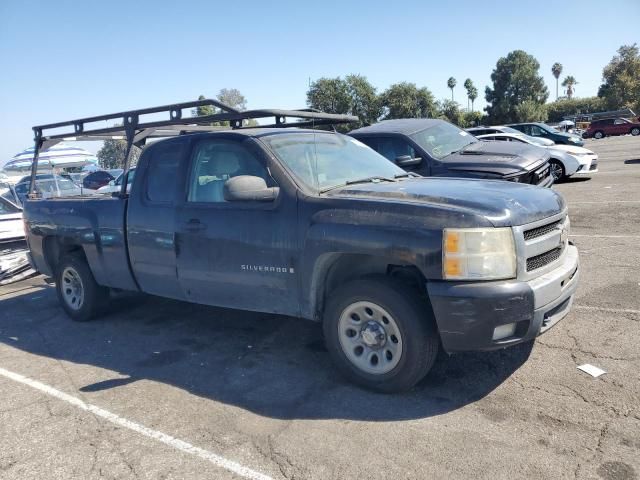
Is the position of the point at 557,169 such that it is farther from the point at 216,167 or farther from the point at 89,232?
the point at 89,232

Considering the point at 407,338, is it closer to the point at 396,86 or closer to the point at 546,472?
the point at 546,472

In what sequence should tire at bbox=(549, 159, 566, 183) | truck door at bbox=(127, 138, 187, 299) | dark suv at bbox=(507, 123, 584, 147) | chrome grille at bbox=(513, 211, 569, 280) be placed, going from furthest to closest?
dark suv at bbox=(507, 123, 584, 147), tire at bbox=(549, 159, 566, 183), truck door at bbox=(127, 138, 187, 299), chrome grille at bbox=(513, 211, 569, 280)

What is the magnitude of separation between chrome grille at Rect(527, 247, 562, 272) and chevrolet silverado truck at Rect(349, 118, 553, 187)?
150 inches

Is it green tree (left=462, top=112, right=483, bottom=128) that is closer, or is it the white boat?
the white boat

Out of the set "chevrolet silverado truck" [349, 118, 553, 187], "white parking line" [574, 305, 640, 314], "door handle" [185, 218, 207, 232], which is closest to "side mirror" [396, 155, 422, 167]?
"chevrolet silverado truck" [349, 118, 553, 187]

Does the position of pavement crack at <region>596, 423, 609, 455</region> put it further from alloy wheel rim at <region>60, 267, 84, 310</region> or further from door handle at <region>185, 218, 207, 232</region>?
alloy wheel rim at <region>60, 267, 84, 310</region>

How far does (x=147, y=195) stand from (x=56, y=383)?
1.83 m

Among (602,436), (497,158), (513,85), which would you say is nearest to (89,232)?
(602,436)

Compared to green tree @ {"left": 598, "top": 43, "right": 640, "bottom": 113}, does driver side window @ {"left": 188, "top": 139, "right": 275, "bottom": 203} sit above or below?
below

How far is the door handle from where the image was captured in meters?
4.58

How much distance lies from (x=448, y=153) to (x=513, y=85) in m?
74.8

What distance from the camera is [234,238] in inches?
172

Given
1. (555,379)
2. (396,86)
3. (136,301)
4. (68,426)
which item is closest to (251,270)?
(68,426)

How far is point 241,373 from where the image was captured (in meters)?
4.32
